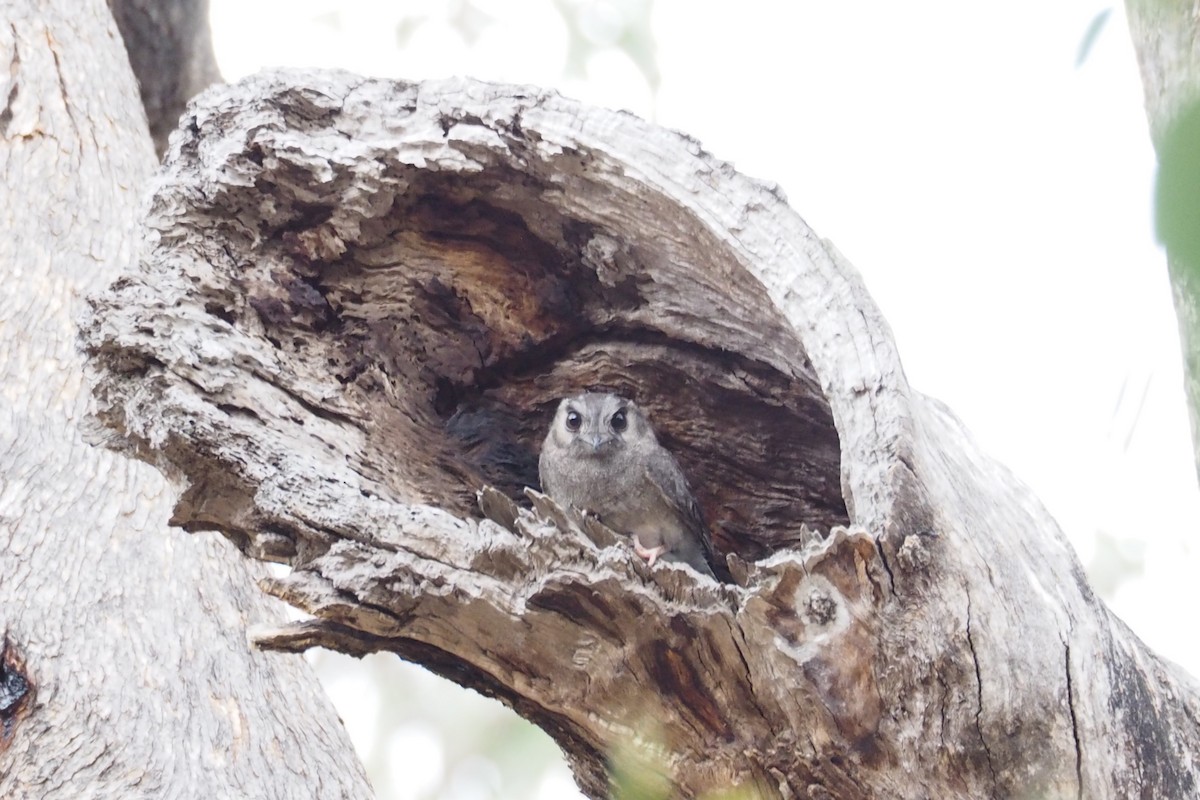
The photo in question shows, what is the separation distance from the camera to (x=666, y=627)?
8.45 ft

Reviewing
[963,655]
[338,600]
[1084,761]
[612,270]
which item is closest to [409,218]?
[612,270]

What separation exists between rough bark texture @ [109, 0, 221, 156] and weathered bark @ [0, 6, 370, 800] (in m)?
1.29

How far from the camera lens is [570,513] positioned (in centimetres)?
305

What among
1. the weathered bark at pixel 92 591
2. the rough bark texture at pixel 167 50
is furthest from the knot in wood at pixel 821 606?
the rough bark texture at pixel 167 50

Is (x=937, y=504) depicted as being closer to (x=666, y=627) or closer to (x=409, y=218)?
(x=666, y=627)

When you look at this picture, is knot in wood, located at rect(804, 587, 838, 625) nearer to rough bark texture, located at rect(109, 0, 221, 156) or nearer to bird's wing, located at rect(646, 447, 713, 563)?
bird's wing, located at rect(646, 447, 713, 563)

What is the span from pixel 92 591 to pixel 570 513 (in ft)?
5.42

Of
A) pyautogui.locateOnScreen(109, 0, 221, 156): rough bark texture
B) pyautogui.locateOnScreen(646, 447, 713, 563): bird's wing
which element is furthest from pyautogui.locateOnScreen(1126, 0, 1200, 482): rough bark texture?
pyautogui.locateOnScreen(109, 0, 221, 156): rough bark texture

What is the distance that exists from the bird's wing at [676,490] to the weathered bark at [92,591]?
138 centimetres

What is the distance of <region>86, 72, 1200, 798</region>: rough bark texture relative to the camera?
2.48m

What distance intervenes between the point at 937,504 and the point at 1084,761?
58 cm

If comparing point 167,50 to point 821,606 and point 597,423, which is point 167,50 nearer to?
point 597,423

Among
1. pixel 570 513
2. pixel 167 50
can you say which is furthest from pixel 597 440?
pixel 167 50

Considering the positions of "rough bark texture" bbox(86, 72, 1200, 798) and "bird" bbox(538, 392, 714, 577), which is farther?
"bird" bbox(538, 392, 714, 577)
